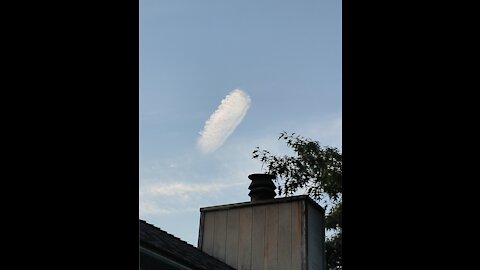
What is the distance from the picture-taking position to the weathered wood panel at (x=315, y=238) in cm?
1303

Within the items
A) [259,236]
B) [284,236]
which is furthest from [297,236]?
[259,236]

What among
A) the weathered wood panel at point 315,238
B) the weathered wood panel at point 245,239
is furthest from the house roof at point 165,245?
the weathered wood panel at point 315,238

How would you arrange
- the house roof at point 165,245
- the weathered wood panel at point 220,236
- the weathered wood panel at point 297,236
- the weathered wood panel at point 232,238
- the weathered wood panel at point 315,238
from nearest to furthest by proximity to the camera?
the house roof at point 165,245 < the weathered wood panel at point 297,236 < the weathered wood panel at point 315,238 < the weathered wood panel at point 232,238 < the weathered wood panel at point 220,236

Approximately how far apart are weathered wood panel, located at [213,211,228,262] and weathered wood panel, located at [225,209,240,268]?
0.09m

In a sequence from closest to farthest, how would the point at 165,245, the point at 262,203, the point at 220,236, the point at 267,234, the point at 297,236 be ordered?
the point at 165,245 → the point at 297,236 → the point at 267,234 → the point at 262,203 → the point at 220,236

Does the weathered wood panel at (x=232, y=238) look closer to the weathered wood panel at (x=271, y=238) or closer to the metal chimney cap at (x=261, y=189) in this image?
the metal chimney cap at (x=261, y=189)

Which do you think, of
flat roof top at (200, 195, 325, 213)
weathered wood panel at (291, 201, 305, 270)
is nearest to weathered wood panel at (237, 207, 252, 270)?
flat roof top at (200, 195, 325, 213)

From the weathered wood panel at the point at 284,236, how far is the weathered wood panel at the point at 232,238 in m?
1.00

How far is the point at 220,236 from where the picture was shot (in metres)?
13.7

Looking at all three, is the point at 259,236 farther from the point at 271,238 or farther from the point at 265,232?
the point at 271,238

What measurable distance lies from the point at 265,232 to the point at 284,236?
0.43 meters

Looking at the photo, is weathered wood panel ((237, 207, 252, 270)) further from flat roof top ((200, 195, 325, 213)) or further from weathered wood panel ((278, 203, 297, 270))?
weathered wood panel ((278, 203, 297, 270))

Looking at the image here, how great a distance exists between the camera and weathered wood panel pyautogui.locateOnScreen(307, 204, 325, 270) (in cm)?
1303

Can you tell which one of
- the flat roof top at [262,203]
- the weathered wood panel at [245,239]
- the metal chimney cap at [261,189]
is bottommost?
the weathered wood panel at [245,239]
